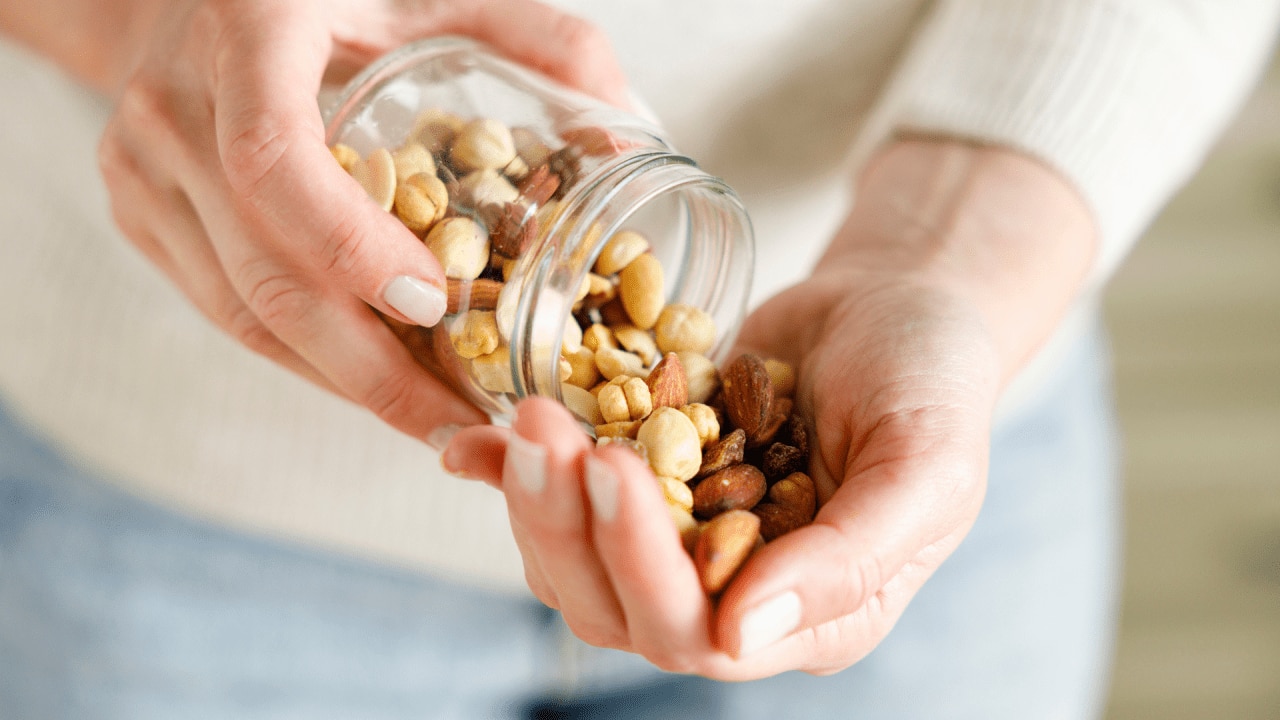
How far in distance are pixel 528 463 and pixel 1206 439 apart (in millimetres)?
1728

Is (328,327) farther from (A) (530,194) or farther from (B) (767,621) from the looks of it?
(B) (767,621)

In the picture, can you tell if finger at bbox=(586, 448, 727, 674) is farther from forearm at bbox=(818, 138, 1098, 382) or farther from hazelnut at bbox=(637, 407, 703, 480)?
forearm at bbox=(818, 138, 1098, 382)

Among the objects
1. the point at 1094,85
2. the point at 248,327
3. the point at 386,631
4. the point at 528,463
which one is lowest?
the point at 386,631

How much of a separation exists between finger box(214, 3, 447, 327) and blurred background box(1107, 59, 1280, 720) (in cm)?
149

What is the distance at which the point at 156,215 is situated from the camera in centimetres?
52

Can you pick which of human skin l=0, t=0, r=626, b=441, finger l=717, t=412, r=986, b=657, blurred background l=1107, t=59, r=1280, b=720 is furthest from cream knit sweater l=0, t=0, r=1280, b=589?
blurred background l=1107, t=59, r=1280, b=720

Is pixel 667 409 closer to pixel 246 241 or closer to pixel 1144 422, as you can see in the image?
pixel 246 241

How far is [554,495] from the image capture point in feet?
1.13

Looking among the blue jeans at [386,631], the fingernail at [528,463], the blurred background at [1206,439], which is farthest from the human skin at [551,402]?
the blurred background at [1206,439]

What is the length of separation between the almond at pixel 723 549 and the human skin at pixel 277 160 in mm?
160

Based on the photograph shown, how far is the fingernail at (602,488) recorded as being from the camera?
0.34 metres

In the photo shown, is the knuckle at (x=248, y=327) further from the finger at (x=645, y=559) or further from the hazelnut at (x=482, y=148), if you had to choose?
→ the finger at (x=645, y=559)

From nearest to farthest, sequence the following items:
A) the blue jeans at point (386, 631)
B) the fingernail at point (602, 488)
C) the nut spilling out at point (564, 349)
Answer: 1. the fingernail at point (602, 488)
2. the nut spilling out at point (564, 349)
3. the blue jeans at point (386, 631)

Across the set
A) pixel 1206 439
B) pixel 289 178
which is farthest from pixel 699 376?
pixel 1206 439
